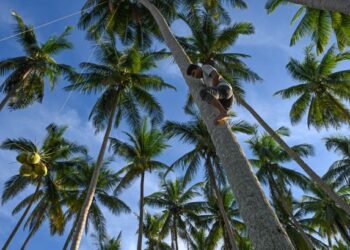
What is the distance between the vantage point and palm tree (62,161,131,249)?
20.8m

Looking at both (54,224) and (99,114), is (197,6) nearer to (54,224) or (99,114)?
(99,114)

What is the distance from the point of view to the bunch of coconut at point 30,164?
10367 mm

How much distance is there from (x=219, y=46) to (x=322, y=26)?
5.95 meters

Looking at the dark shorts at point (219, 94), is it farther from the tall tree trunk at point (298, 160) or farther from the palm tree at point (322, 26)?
the palm tree at point (322, 26)

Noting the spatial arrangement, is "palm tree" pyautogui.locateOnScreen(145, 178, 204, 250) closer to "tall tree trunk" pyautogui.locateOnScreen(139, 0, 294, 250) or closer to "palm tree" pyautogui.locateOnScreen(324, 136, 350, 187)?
"palm tree" pyautogui.locateOnScreen(324, 136, 350, 187)

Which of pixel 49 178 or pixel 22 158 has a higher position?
pixel 49 178

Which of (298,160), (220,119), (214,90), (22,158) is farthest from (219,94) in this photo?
(298,160)

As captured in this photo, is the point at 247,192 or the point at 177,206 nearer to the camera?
the point at 247,192

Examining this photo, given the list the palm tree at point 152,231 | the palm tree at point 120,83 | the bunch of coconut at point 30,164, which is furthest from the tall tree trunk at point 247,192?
the palm tree at point 152,231

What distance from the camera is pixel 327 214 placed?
953 inches

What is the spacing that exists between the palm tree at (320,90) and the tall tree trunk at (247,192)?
18686 mm

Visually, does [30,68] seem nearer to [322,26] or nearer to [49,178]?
[49,178]

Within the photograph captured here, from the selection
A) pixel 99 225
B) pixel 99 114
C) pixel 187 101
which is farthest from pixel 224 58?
pixel 99 225

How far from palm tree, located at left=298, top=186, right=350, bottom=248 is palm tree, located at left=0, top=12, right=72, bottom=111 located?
1904 centimetres
